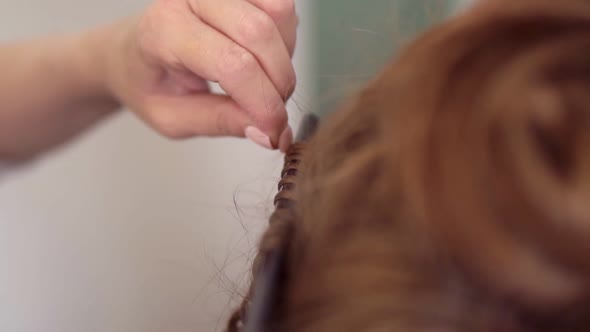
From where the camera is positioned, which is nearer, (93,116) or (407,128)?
(407,128)

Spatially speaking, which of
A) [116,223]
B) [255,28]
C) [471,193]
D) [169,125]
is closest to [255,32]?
[255,28]

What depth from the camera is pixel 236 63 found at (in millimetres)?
377

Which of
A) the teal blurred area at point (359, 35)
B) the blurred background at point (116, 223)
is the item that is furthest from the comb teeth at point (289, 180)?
the blurred background at point (116, 223)

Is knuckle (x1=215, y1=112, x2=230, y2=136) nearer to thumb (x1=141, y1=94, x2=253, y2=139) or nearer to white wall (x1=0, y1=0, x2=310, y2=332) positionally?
thumb (x1=141, y1=94, x2=253, y2=139)

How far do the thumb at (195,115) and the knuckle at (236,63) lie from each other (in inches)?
1.3

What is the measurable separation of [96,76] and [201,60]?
0.56 ft

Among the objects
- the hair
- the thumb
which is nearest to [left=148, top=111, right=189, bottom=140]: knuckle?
the thumb

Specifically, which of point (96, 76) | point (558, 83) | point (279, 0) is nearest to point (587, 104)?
point (558, 83)

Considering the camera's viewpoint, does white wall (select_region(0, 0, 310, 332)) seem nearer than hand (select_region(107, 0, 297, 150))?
No

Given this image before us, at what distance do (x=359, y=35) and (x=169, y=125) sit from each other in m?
0.17

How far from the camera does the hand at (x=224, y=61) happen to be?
1.25 ft

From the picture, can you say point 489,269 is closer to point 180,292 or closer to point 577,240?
point 577,240

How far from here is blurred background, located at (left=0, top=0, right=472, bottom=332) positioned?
85cm

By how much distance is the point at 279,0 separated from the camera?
0.40 m
